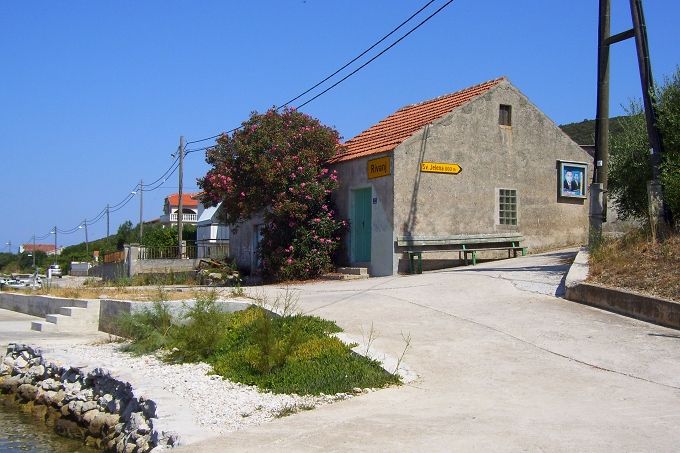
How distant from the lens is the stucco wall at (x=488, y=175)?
1947cm

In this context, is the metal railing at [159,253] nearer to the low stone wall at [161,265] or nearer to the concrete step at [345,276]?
the low stone wall at [161,265]

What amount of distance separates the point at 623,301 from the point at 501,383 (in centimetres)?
412

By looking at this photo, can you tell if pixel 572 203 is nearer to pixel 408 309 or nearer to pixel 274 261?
pixel 274 261

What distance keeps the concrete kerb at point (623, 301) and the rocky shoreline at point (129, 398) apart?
520 cm

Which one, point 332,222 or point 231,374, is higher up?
point 332,222

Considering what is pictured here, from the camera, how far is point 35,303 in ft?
61.3

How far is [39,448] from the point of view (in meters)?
8.60

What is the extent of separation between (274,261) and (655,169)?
35.8ft

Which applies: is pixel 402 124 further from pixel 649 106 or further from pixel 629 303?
pixel 629 303

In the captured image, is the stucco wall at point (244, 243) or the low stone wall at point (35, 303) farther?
the stucco wall at point (244, 243)

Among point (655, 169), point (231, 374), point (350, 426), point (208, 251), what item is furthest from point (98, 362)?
point (208, 251)

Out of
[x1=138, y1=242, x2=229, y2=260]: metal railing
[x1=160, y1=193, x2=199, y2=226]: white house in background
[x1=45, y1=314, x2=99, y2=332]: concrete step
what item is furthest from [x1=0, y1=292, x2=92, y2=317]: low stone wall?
[x1=160, y1=193, x2=199, y2=226]: white house in background

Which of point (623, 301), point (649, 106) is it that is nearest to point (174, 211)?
point (649, 106)

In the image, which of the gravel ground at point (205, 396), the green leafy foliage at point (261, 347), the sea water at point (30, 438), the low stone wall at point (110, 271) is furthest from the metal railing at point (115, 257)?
the gravel ground at point (205, 396)
